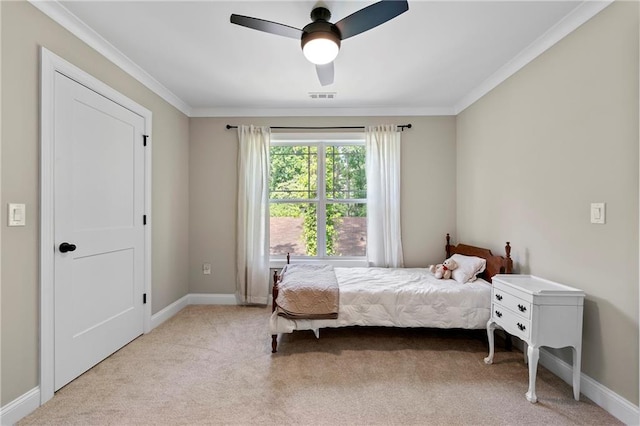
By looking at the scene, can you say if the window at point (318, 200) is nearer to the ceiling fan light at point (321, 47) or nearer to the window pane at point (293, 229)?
the window pane at point (293, 229)

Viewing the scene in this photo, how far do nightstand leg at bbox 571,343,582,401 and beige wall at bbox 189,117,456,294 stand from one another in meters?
1.96

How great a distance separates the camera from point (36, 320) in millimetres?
1831

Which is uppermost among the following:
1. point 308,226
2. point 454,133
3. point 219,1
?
point 219,1

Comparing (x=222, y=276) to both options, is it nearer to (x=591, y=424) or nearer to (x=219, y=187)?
(x=219, y=187)

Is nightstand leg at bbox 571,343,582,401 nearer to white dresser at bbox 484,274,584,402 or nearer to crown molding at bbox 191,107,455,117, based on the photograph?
white dresser at bbox 484,274,584,402

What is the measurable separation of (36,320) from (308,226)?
2.81m

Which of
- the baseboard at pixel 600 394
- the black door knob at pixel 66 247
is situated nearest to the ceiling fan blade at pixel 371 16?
the black door knob at pixel 66 247

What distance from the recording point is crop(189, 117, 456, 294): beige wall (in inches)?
151

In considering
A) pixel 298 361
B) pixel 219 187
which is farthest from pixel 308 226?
pixel 298 361

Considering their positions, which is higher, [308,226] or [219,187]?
[219,187]

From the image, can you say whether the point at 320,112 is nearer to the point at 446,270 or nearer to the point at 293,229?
the point at 293,229

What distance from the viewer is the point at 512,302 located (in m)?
2.10

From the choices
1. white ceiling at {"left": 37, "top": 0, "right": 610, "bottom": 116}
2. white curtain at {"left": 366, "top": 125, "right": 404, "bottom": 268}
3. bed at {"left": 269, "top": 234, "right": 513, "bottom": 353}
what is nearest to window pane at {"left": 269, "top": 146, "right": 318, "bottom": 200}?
white ceiling at {"left": 37, "top": 0, "right": 610, "bottom": 116}

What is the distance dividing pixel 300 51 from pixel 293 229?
7.48 feet
